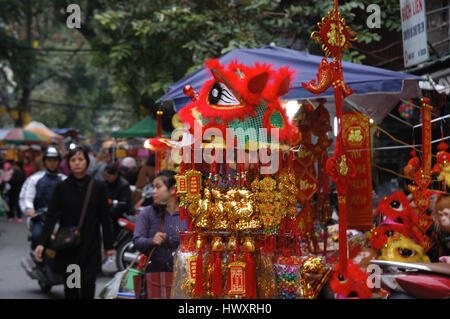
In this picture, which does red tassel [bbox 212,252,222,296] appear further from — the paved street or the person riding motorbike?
the person riding motorbike

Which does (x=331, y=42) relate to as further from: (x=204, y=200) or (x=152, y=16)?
(x=152, y=16)

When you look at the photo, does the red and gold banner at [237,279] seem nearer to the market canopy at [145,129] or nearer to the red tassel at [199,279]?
the red tassel at [199,279]

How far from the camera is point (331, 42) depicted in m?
4.61

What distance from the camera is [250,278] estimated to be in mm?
4027

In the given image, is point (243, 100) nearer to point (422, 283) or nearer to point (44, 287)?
point (422, 283)

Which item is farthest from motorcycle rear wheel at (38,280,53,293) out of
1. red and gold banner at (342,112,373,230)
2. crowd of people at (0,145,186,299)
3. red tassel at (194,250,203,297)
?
red tassel at (194,250,203,297)

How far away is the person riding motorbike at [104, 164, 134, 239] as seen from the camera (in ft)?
33.2

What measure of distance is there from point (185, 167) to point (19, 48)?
1727 centimetres

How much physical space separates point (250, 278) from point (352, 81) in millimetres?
2955

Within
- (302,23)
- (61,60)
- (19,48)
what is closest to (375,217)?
(302,23)

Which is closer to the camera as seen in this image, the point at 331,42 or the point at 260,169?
the point at 260,169

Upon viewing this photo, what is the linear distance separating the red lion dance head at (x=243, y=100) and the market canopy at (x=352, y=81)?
1971 millimetres

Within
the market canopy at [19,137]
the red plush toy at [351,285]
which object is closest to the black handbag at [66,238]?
the red plush toy at [351,285]

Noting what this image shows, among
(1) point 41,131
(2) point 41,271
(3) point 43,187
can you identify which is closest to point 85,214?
(2) point 41,271
